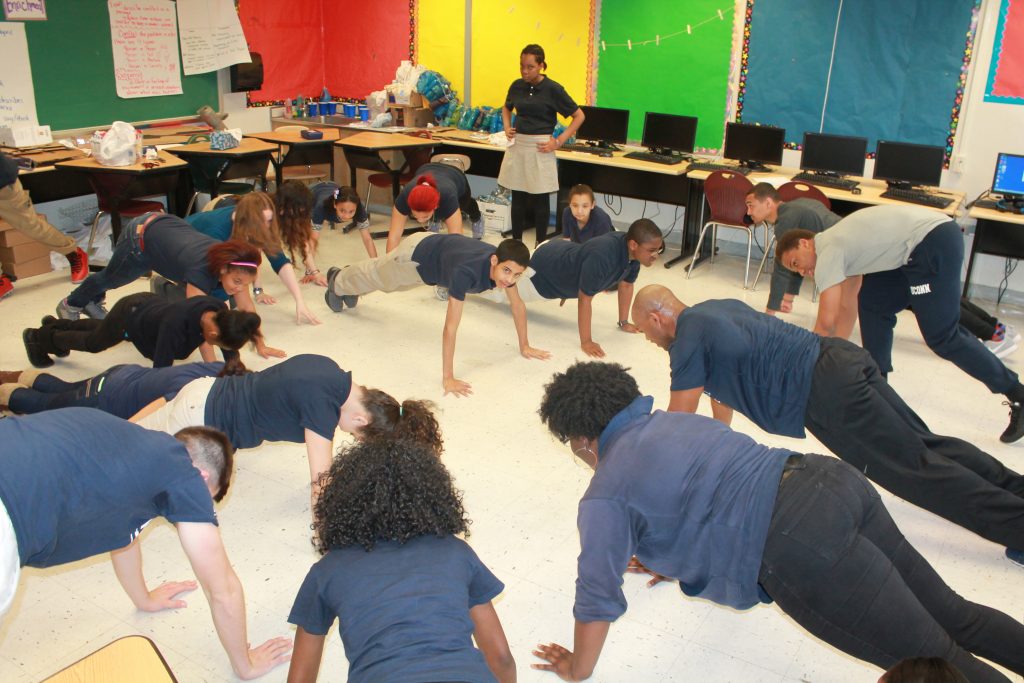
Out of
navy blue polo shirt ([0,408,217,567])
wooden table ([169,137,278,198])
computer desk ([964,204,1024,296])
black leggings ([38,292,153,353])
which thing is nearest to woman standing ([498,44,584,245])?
wooden table ([169,137,278,198])

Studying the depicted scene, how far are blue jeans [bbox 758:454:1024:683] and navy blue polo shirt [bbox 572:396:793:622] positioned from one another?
0.18 feet

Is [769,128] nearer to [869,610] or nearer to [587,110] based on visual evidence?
[587,110]

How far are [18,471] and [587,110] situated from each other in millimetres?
6556

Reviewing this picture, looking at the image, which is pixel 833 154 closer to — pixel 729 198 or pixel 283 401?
pixel 729 198

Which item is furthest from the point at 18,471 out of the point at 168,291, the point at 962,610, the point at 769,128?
the point at 769,128

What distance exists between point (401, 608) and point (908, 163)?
19.3 feet

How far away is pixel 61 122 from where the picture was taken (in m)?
7.14

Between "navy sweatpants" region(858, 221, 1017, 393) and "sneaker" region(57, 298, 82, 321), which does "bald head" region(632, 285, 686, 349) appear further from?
"sneaker" region(57, 298, 82, 321)

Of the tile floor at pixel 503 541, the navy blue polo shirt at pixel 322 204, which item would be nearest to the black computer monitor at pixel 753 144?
the tile floor at pixel 503 541

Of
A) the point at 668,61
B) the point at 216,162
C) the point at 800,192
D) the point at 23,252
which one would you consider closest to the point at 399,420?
the point at 800,192

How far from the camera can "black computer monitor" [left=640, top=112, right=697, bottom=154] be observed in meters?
7.18

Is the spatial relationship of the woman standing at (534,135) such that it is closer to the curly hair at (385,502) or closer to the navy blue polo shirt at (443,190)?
the navy blue polo shirt at (443,190)

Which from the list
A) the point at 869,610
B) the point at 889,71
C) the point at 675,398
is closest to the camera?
the point at 869,610

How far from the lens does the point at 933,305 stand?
155 inches
